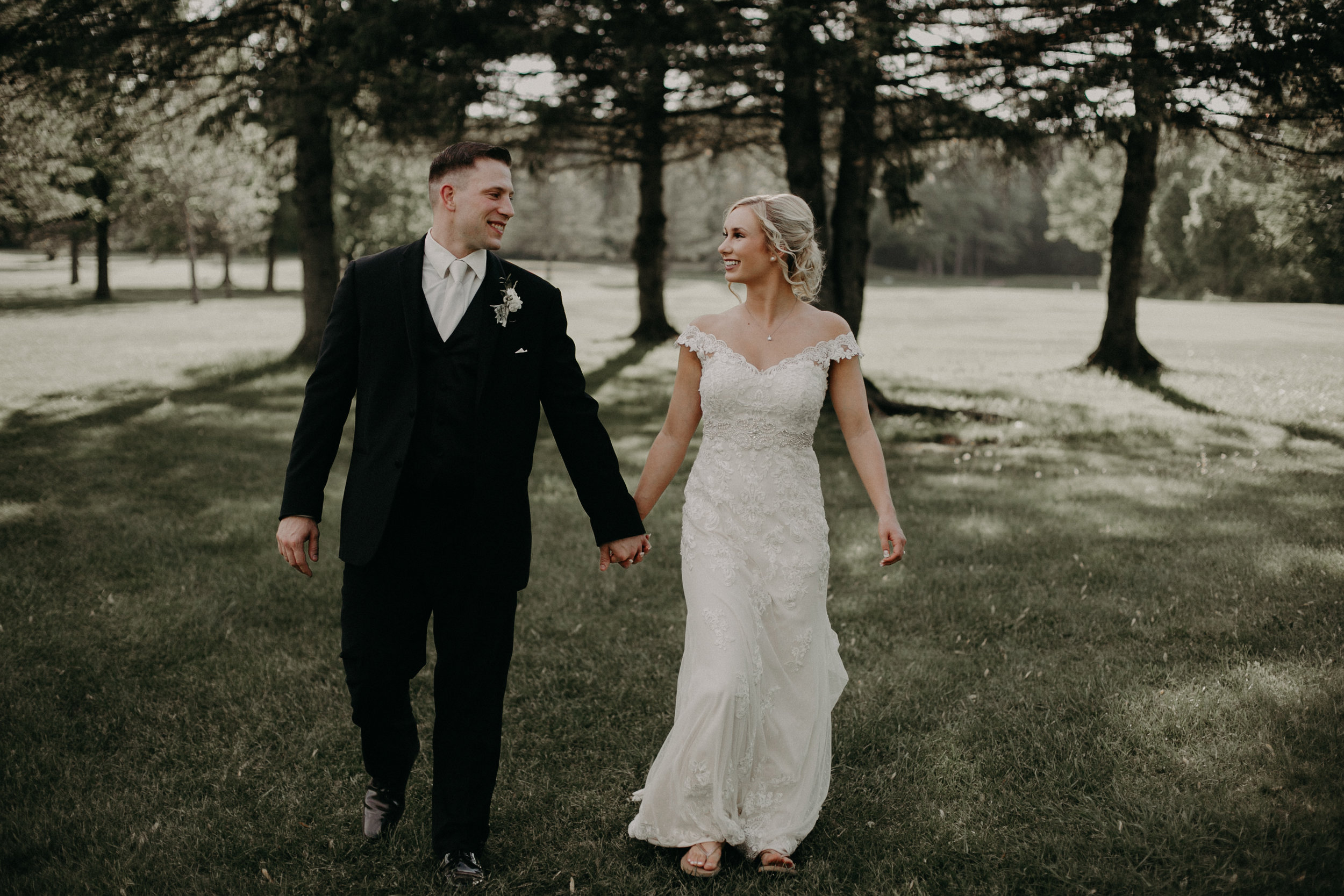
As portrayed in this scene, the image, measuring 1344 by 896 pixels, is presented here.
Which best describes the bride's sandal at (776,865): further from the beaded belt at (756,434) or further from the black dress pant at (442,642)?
the beaded belt at (756,434)

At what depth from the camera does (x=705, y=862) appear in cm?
327

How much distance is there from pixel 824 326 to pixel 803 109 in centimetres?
798

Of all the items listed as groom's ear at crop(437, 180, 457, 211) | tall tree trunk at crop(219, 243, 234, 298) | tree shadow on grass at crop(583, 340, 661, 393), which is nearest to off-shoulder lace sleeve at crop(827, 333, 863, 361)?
groom's ear at crop(437, 180, 457, 211)

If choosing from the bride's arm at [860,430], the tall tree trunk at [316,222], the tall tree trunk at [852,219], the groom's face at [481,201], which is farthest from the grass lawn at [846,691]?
the tall tree trunk at [316,222]

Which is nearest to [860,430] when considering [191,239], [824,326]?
[824,326]

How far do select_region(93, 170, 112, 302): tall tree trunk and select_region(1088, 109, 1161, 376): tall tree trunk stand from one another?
107ft

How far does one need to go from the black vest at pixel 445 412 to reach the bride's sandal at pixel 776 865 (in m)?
1.73

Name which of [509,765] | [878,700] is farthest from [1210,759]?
[509,765]

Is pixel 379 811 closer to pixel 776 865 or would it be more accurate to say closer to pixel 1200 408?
pixel 776 865

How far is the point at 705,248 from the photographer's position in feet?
211

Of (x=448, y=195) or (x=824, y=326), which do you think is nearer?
(x=448, y=195)

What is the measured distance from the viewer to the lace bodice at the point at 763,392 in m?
3.44

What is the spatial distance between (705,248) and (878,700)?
6172 cm

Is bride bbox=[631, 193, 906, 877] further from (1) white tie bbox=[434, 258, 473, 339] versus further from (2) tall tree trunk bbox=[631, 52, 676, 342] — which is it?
(2) tall tree trunk bbox=[631, 52, 676, 342]
